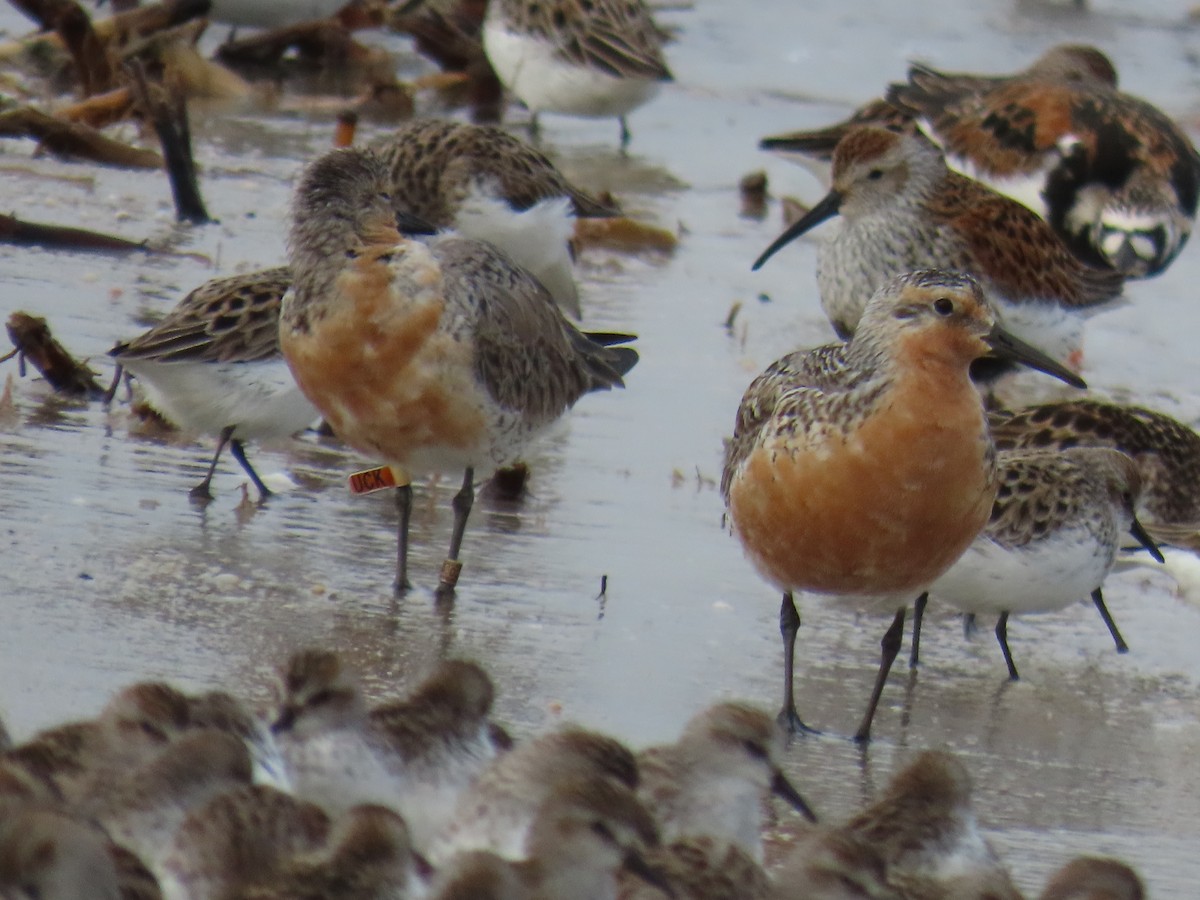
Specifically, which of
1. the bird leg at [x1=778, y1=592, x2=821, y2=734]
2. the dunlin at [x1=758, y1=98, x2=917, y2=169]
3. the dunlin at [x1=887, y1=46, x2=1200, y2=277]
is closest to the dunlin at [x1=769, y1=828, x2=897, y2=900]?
the bird leg at [x1=778, y1=592, x2=821, y2=734]

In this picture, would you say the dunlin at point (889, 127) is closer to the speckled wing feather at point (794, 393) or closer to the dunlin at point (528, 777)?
the speckled wing feather at point (794, 393)

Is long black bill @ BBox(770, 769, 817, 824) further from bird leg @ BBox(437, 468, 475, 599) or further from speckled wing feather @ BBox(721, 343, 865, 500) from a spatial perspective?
bird leg @ BBox(437, 468, 475, 599)

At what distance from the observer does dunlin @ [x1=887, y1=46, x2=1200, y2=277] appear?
1075 centimetres

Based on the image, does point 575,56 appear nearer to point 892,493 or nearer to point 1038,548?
point 1038,548

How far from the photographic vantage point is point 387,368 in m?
6.89


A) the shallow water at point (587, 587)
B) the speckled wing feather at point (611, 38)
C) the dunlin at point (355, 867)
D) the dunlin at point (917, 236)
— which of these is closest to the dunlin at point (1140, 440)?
the shallow water at point (587, 587)

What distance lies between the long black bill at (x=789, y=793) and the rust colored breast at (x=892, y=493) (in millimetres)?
1106

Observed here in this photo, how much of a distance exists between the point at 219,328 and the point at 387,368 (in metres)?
0.90

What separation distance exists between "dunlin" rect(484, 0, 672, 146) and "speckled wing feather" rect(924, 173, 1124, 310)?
3210mm

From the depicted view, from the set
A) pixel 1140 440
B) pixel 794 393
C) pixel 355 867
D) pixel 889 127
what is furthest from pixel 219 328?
pixel 889 127

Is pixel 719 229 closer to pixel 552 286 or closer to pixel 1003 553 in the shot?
pixel 552 286

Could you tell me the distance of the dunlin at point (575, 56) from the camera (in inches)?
495

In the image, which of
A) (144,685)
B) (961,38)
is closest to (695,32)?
(961,38)

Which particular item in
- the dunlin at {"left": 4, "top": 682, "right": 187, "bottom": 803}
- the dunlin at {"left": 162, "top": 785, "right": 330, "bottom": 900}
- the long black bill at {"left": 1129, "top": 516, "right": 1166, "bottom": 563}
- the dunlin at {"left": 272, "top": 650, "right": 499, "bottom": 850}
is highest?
the dunlin at {"left": 162, "top": 785, "right": 330, "bottom": 900}
